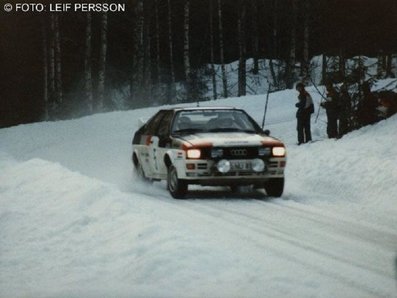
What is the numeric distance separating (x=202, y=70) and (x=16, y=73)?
11.5 m

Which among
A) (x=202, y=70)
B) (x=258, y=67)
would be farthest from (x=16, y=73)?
(x=258, y=67)

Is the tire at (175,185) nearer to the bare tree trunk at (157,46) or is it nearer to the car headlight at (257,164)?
the car headlight at (257,164)

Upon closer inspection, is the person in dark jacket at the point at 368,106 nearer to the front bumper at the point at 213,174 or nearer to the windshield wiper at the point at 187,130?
the windshield wiper at the point at 187,130

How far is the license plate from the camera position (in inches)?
425

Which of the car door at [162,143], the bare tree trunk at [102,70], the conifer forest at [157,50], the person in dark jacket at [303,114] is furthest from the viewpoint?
the conifer forest at [157,50]

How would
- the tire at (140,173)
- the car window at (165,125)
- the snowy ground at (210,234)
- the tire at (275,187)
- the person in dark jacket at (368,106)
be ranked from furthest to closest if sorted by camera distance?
the person in dark jacket at (368,106), the tire at (140,173), the car window at (165,125), the tire at (275,187), the snowy ground at (210,234)

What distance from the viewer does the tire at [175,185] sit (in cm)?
1105

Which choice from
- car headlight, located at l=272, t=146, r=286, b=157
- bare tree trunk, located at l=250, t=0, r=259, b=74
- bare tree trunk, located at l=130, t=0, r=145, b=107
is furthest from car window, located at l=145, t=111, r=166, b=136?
bare tree trunk, located at l=250, t=0, r=259, b=74

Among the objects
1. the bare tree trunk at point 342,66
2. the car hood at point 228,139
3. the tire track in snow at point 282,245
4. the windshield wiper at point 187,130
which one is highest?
the bare tree trunk at point 342,66

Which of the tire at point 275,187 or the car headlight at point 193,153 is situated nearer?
the car headlight at point 193,153

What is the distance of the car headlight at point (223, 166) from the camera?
10781mm

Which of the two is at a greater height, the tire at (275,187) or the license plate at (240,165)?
the license plate at (240,165)

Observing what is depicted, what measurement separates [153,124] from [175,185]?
212cm

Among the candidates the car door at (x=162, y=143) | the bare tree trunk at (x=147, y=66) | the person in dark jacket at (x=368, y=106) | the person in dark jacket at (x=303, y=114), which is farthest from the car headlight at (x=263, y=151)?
the bare tree trunk at (x=147, y=66)
